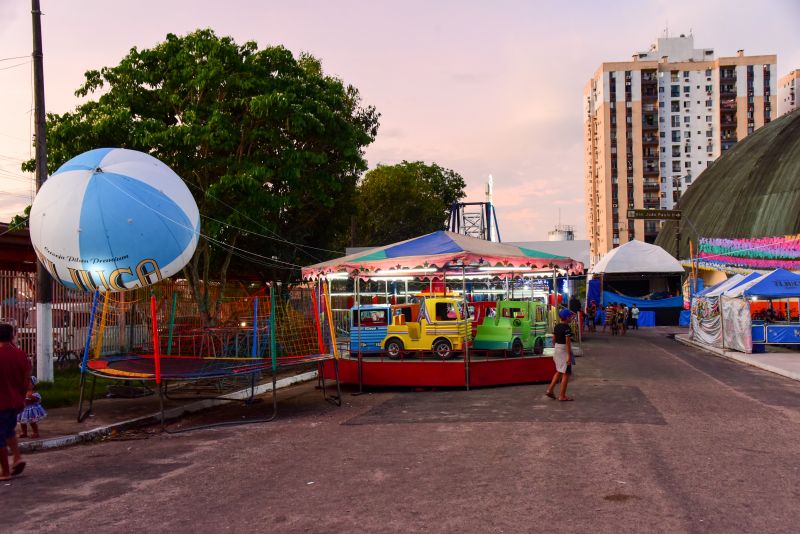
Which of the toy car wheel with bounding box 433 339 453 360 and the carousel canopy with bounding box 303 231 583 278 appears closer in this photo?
the carousel canopy with bounding box 303 231 583 278

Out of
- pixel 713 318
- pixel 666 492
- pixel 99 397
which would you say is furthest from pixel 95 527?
pixel 713 318

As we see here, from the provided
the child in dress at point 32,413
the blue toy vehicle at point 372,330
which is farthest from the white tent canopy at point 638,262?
the child in dress at point 32,413

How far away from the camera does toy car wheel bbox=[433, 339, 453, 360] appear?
16828 millimetres

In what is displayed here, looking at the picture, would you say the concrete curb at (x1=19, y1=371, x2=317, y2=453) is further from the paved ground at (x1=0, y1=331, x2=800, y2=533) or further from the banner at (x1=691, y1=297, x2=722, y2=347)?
the banner at (x1=691, y1=297, x2=722, y2=347)

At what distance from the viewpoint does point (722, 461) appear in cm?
788

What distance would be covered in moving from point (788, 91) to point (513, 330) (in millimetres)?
144392

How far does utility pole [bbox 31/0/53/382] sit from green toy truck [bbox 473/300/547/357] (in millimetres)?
10005

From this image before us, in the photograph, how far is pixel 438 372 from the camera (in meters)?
15.1

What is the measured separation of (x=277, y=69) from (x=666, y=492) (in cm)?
2128

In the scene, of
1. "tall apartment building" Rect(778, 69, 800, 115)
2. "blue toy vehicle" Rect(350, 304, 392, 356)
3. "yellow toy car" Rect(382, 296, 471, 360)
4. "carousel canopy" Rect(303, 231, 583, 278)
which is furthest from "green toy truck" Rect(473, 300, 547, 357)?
"tall apartment building" Rect(778, 69, 800, 115)

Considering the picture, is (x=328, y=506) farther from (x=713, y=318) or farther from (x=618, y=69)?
(x=618, y=69)

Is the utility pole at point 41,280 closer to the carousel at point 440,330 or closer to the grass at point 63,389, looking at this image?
the grass at point 63,389

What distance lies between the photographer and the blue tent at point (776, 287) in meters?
26.1

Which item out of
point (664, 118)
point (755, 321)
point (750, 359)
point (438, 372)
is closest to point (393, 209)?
point (755, 321)
